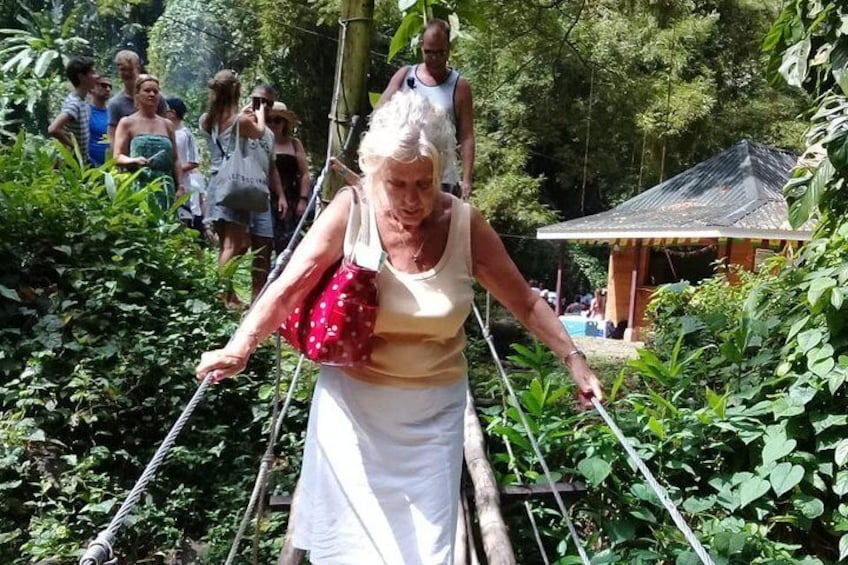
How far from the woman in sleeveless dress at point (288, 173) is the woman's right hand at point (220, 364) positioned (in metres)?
3.61

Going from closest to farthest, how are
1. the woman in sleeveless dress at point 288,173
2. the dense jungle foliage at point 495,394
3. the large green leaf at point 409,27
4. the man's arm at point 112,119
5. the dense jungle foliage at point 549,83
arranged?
1. the dense jungle foliage at point 495,394
2. the large green leaf at point 409,27
3. the man's arm at point 112,119
4. the woman in sleeveless dress at point 288,173
5. the dense jungle foliage at point 549,83

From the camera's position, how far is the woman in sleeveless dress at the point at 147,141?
4820 mm

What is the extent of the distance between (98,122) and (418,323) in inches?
174

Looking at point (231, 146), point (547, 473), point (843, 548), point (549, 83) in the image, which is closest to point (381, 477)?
point (547, 473)

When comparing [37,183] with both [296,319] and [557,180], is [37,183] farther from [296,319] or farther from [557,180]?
[557,180]

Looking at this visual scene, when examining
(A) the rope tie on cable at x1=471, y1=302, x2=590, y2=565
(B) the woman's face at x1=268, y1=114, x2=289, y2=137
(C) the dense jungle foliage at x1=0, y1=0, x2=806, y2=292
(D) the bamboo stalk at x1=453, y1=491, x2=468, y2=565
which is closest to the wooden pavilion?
(C) the dense jungle foliage at x1=0, y1=0, x2=806, y2=292

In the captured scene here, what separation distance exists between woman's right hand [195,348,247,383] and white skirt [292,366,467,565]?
25cm

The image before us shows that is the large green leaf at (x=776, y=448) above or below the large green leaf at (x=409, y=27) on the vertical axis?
below

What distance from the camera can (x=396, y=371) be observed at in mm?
1847

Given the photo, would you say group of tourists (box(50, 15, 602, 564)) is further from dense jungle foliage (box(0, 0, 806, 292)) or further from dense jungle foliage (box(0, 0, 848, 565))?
dense jungle foliage (box(0, 0, 806, 292))

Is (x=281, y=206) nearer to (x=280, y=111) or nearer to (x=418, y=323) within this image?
(x=280, y=111)

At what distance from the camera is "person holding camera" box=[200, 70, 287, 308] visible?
15.3 feet

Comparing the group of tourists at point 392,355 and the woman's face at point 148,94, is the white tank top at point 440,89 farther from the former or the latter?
the group of tourists at point 392,355

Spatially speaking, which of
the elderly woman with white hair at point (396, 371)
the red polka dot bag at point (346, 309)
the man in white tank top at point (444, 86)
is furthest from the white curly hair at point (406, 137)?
the man in white tank top at point (444, 86)
